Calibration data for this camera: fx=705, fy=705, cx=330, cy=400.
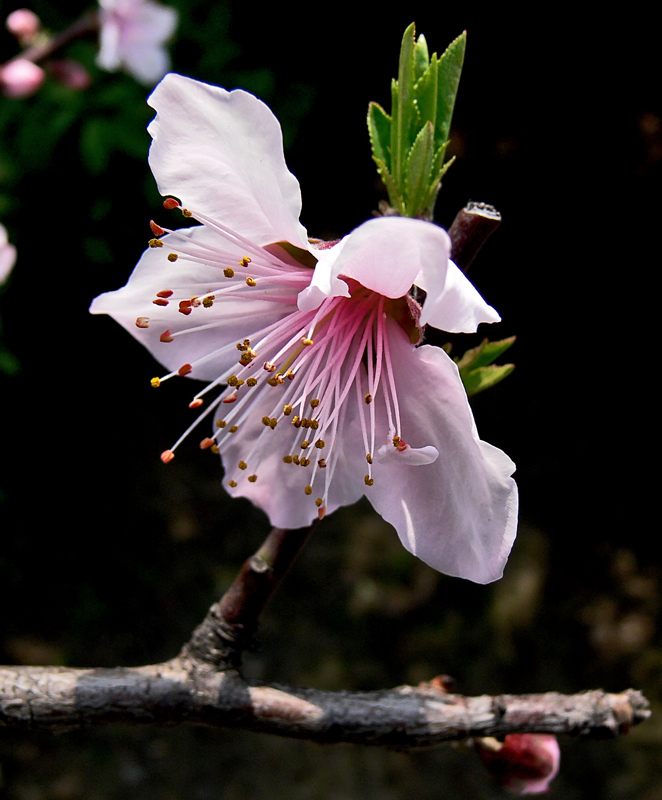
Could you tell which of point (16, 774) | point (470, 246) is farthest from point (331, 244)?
point (16, 774)

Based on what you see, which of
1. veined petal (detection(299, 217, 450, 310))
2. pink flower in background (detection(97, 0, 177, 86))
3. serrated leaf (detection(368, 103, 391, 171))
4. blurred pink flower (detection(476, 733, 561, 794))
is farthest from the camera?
pink flower in background (detection(97, 0, 177, 86))

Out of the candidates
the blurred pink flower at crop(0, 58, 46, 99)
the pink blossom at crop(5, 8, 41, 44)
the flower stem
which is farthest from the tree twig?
the pink blossom at crop(5, 8, 41, 44)

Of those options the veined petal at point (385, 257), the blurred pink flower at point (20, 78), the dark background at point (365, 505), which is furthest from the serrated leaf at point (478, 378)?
the dark background at point (365, 505)

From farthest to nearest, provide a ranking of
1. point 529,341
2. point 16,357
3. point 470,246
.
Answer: point 529,341 < point 16,357 < point 470,246

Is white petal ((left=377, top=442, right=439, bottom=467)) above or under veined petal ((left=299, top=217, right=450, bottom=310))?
under

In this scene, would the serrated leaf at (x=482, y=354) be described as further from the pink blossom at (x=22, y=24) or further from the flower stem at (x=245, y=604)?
the pink blossom at (x=22, y=24)

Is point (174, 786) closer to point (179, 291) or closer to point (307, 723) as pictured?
point (307, 723)

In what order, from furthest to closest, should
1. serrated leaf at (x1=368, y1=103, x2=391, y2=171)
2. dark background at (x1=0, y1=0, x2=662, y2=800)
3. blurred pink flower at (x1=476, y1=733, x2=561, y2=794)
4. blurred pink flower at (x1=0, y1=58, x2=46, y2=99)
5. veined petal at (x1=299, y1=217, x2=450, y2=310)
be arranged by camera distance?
1. dark background at (x1=0, y1=0, x2=662, y2=800)
2. blurred pink flower at (x1=0, y1=58, x2=46, y2=99)
3. blurred pink flower at (x1=476, y1=733, x2=561, y2=794)
4. serrated leaf at (x1=368, y1=103, x2=391, y2=171)
5. veined petal at (x1=299, y1=217, x2=450, y2=310)

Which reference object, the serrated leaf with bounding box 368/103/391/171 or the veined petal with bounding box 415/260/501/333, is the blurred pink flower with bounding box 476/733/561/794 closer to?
the veined petal with bounding box 415/260/501/333
